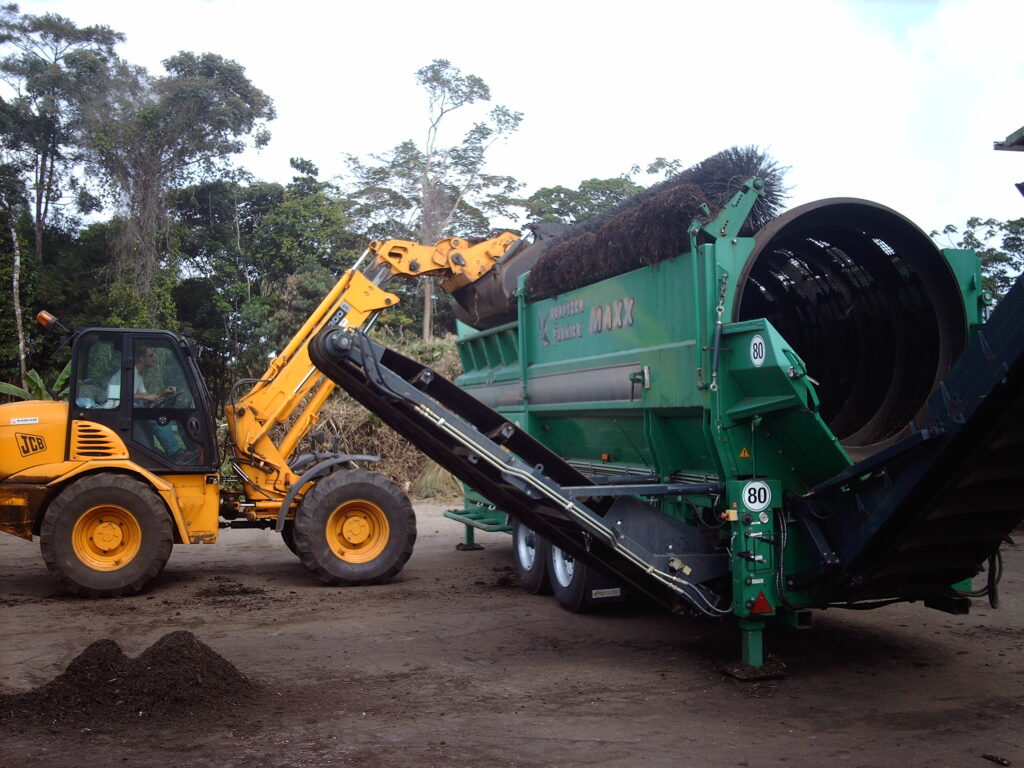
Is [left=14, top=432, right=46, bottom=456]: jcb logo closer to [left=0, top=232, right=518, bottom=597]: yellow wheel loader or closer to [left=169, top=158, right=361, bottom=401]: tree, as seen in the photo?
[left=0, top=232, right=518, bottom=597]: yellow wheel loader

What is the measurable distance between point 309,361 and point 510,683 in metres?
5.18

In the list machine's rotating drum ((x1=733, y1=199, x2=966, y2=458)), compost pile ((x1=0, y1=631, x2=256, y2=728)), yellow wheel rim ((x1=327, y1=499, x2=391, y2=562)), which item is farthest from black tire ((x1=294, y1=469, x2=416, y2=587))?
machine's rotating drum ((x1=733, y1=199, x2=966, y2=458))

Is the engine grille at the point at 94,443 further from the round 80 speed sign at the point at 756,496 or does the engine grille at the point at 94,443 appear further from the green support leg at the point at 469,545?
the round 80 speed sign at the point at 756,496

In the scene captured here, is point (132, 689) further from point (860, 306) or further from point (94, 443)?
point (860, 306)

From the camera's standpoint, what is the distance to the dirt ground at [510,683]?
4551mm

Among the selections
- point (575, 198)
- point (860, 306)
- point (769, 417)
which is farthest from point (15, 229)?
point (769, 417)

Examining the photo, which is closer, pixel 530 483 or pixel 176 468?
pixel 530 483

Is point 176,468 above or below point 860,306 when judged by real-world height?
below

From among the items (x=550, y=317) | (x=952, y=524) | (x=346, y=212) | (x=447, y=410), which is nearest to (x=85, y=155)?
(x=346, y=212)

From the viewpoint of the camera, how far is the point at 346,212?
29859mm

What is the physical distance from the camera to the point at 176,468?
9.20m

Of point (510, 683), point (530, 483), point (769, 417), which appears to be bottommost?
point (510, 683)

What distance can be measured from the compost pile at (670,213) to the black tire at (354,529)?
3.37 meters

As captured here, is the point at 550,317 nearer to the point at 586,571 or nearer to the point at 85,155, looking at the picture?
the point at 586,571
